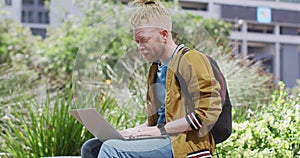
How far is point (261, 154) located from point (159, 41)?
3.24ft

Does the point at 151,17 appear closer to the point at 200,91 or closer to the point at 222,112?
the point at 200,91

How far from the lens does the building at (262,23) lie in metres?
27.5

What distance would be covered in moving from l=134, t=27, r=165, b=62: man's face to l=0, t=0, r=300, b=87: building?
84.5 feet

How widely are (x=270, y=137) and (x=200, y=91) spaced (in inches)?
42.1

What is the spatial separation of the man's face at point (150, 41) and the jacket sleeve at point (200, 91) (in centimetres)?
10

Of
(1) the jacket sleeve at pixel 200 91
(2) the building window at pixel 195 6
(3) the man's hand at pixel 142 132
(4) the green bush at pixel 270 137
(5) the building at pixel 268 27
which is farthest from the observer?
(5) the building at pixel 268 27

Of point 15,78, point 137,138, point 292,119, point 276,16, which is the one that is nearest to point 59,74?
point 15,78

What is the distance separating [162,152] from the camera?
167 centimetres

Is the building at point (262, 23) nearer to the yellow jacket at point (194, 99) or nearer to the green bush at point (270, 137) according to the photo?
the green bush at point (270, 137)

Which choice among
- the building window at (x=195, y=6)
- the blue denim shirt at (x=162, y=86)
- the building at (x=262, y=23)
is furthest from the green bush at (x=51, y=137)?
the building window at (x=195, y=6)

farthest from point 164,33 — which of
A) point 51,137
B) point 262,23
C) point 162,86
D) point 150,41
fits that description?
point 262,23

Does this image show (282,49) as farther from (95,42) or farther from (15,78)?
(95,42)

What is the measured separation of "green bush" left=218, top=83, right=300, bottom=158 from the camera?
97.0 inches

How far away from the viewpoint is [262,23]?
31.2 metres
